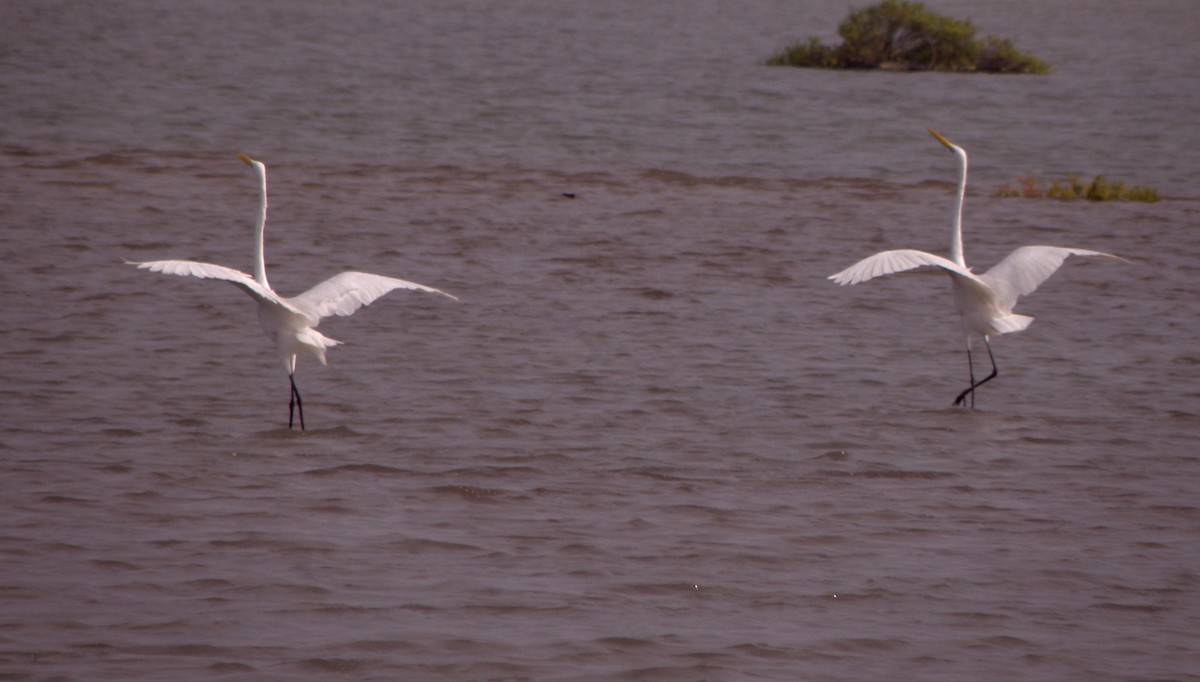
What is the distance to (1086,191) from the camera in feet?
68.2

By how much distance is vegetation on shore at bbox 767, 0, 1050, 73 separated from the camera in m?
36.1

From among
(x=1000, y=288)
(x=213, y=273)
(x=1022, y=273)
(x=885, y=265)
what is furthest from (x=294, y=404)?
(x=1022, y=273)

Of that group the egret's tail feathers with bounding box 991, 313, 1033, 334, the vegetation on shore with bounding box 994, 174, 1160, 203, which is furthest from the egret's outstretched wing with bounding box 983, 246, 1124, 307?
the vegetation on shore with bounding box 994, 174, 1160, 203

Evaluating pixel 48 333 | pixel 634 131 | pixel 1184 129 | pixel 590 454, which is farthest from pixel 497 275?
pixel 1184 129

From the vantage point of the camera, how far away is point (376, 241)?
16641 millimetres

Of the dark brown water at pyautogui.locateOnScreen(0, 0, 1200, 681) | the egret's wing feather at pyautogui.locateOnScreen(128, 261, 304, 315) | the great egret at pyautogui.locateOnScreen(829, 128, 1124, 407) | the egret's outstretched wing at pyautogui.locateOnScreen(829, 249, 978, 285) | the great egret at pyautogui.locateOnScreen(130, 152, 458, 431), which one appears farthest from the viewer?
the great egret at pyautogui.locateOnScreen(829, 128, 1124, 407)

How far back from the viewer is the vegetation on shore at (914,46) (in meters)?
36.1

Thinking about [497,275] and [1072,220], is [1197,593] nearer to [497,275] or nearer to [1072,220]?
[497,275]

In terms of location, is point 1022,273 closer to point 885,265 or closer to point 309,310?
point 885,265

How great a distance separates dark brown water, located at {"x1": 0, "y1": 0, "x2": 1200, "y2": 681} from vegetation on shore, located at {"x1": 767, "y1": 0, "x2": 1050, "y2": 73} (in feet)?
35.9

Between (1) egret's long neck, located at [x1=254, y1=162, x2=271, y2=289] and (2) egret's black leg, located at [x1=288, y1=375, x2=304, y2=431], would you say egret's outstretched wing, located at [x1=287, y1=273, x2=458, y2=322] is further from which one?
(2) egret's black leg, located at [x1=288, y1=375, x2=304, y2=431]

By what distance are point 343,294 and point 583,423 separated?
165 cm

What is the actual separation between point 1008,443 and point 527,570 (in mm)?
4006

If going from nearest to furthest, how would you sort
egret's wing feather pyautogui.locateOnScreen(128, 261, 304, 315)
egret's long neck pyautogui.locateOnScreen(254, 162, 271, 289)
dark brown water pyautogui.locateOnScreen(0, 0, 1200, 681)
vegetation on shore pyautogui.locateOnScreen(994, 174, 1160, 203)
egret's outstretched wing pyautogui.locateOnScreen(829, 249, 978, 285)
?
1. dark brown water pyautogui.locateOnScreen(0, 0, 1200, 681)
2. egret's wing feather pyautogui.locateOnScreen(128, 261, 304, 315)
3. egret's outstretched wing pyautogui.locateOnScreen(829, 249, 978, 285)
4. egret's long neck pyautogui.locateOnScreen(254, 162, 271, 289)
5. vegetation on shore pyautogui.locateOnScreen(994, 174, 1160, 203)
